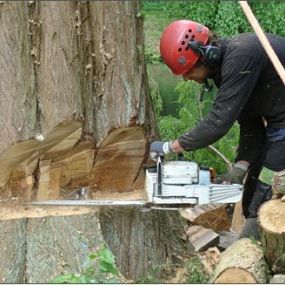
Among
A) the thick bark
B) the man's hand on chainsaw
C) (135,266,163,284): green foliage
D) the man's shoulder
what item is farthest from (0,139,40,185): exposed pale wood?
the man's shoulder

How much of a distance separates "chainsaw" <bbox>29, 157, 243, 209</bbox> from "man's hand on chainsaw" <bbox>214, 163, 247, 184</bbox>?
7.8 inches

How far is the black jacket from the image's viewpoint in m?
4.15

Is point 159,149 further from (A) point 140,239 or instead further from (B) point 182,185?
(A) point 140,239

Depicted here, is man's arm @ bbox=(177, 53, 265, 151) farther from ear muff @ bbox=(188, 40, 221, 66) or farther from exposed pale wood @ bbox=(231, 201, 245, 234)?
exposed pale wood @ bbox=(231, 201, 245, 234)

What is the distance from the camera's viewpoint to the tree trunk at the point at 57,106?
412cm

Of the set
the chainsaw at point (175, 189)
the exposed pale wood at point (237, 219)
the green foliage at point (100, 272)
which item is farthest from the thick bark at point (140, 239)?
the exposed pale wood at point (237, 219)

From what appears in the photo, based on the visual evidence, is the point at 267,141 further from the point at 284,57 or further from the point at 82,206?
the point at 82,206

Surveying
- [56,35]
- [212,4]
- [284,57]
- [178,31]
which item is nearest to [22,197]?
[56,35]

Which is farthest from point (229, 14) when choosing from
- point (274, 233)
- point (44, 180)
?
point (274, 233)

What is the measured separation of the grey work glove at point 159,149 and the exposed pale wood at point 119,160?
16cm

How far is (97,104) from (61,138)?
1.06 ft

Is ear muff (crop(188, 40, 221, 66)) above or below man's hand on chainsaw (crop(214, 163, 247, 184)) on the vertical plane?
above

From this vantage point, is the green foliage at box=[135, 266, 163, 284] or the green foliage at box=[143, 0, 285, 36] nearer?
the green foliage at box=[135, 266, 163, 284]

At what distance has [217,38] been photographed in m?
4.41
